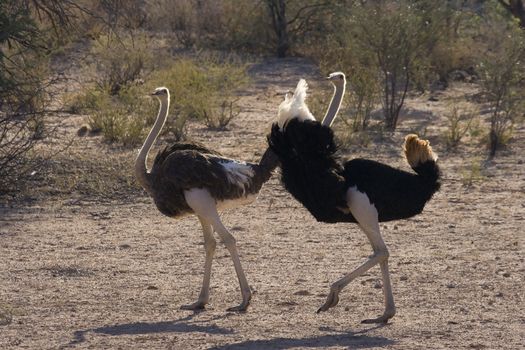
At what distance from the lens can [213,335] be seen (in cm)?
687

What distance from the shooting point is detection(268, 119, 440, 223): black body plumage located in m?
7.11

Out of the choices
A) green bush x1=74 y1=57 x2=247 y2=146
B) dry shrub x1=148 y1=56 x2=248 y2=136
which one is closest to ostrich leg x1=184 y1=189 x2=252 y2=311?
green bush x1=74 y1=57 x2=247 y2=146

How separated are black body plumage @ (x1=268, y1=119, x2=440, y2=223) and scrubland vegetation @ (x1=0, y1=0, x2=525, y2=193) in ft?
10.8

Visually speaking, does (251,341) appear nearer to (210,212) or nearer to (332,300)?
(332,300)

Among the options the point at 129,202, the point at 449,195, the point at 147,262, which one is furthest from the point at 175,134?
the point at 147,262

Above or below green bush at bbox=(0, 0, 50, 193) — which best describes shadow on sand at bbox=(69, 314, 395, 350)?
below

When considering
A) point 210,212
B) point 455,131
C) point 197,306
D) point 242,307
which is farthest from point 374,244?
point 455,131

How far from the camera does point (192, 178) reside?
24.8ft

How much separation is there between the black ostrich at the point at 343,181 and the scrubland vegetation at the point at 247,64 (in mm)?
3246

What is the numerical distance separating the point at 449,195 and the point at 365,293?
3979 mm

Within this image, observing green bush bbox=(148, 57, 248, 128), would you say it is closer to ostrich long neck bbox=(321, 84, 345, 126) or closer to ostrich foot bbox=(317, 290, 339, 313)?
ostrich long neck bbox=(321, 84, 345, 126)

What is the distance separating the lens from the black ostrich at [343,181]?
712 centimetres

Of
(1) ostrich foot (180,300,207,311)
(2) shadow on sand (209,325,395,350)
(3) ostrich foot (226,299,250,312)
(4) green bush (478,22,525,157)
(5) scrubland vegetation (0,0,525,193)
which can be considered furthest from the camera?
(4) green bush (478,22,525,157)

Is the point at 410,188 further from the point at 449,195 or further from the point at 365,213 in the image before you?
the point at 449,195
